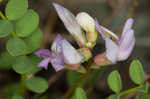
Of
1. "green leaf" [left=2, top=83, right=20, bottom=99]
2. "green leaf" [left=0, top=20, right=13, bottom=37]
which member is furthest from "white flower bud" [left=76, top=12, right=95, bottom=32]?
"green leaf" [left=2, top=83, right=20, bottom=99]

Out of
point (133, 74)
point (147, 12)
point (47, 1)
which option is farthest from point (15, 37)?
point (147, 12)

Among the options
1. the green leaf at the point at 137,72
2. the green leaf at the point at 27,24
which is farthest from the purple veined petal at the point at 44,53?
the green leaf at the point at 137,72

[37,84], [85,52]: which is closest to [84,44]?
[85,52]

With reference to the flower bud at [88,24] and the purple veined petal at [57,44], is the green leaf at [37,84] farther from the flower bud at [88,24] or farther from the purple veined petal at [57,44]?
the flower bud at [88,24]

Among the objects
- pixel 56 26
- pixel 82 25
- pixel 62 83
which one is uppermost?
pixel 82 25

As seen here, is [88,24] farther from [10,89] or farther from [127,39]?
[10,89]

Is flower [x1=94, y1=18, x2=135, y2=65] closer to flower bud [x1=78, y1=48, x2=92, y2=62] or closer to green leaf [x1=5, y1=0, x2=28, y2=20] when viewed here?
flower bud [x1=78, y1=48, x2=92, y2=62]

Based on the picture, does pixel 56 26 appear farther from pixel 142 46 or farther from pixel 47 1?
pixel 142 46
